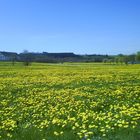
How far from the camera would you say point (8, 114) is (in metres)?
16.2

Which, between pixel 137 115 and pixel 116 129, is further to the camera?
pixel 137 115

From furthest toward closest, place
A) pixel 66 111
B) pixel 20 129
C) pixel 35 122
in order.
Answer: pixel 66 111, pixel 35 122, pixel 20 129

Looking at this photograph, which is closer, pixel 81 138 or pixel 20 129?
pixel 81 138

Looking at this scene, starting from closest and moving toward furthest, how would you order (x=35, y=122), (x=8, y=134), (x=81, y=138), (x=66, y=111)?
(x=81, y=138)
(x=8, y=134)
(x=35, y=122)
(x=66, y=111)

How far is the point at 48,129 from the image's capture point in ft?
41.8

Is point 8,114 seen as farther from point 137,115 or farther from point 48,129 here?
point 137,115

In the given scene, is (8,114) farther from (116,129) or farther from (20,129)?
(116,129)

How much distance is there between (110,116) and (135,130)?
2.68 meters

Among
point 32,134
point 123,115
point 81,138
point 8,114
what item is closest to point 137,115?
point 123,115

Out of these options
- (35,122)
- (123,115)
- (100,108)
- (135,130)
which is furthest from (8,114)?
(135,130)

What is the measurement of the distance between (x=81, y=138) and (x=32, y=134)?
6.39 ft

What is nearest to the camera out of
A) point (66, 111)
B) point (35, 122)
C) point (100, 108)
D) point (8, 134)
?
point (8, 134)

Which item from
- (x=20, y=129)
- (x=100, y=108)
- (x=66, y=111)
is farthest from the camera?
(x=100, y=108)

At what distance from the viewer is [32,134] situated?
1214 centimetres
